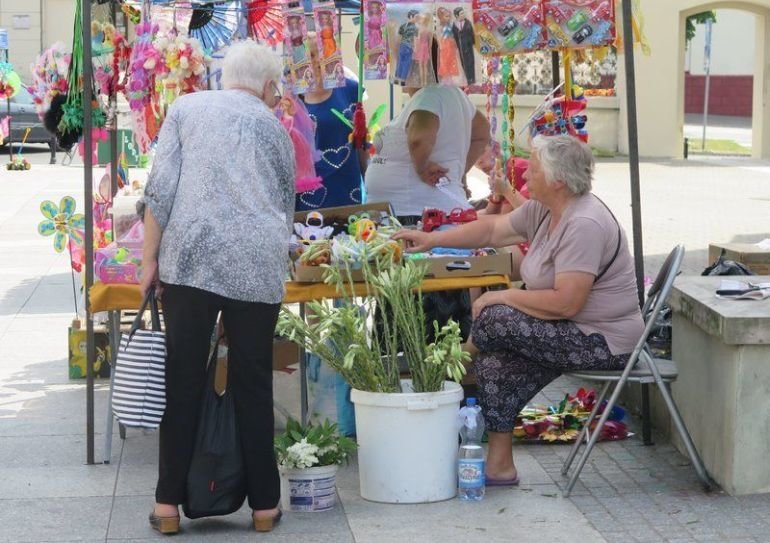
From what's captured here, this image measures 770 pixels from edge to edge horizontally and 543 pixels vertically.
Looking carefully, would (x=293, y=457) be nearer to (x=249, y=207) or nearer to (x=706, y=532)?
(x=249, y=207)

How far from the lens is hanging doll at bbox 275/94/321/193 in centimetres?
606

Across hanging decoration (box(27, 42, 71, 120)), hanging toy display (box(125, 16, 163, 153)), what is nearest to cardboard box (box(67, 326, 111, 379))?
hanging decoration (box(27, 42, 71, 120))

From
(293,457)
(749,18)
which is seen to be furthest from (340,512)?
(749,18)

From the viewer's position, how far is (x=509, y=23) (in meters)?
6.02

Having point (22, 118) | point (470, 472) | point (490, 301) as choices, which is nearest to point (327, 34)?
point (490, 301)

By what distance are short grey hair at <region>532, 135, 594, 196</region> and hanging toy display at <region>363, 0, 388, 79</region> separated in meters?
1.32

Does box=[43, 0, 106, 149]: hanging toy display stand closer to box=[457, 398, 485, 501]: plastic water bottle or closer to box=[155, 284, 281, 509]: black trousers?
box=[155, 284, 281, 509]: black trousers

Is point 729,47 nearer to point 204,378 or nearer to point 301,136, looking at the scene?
point 301,136

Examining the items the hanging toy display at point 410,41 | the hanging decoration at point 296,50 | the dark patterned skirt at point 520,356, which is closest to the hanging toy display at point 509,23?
the hanging toy display at point 410,41

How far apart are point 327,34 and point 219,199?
1.87 metres

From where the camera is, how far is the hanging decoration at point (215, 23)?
600 cm

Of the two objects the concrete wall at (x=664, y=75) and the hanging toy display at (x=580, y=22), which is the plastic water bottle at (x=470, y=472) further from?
the concrete wall at (x=664, y=75)

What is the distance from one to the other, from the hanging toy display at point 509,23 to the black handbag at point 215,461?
2.26m

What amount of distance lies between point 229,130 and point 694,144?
26.4m
